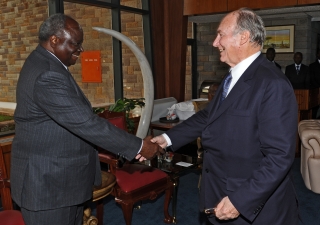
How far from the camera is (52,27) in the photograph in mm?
1785

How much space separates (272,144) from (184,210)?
2339 millimetres

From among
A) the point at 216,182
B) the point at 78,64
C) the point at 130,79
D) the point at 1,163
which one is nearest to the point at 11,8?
the point at 78,64

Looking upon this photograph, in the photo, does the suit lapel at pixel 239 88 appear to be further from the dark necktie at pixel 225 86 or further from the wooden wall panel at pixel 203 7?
the wooden wall panel at pixel 203 7

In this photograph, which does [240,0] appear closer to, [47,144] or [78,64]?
Result: [78,64]

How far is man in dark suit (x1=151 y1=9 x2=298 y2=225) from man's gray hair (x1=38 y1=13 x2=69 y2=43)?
80 centimetres

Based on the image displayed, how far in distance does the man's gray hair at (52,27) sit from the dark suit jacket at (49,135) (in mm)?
69

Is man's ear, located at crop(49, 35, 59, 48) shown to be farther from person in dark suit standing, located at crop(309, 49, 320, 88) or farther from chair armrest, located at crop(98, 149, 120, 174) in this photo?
person in dark suit standing, located at crop(309, 49, 320, 88)

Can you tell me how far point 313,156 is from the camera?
3996 mm

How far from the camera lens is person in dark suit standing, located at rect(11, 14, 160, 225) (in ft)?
5.62

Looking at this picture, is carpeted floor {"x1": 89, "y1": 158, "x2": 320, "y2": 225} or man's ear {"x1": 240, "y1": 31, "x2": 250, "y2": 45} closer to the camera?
man's ear {"x1": 240, "y1": 31, "x2": 250, "y2": 45}

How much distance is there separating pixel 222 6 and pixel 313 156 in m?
2.87

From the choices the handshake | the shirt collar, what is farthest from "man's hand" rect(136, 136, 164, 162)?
the shirt collar

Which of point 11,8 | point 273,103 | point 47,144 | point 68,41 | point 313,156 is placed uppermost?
point 11,8

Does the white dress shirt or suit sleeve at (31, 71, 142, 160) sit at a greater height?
the white dress shirt
